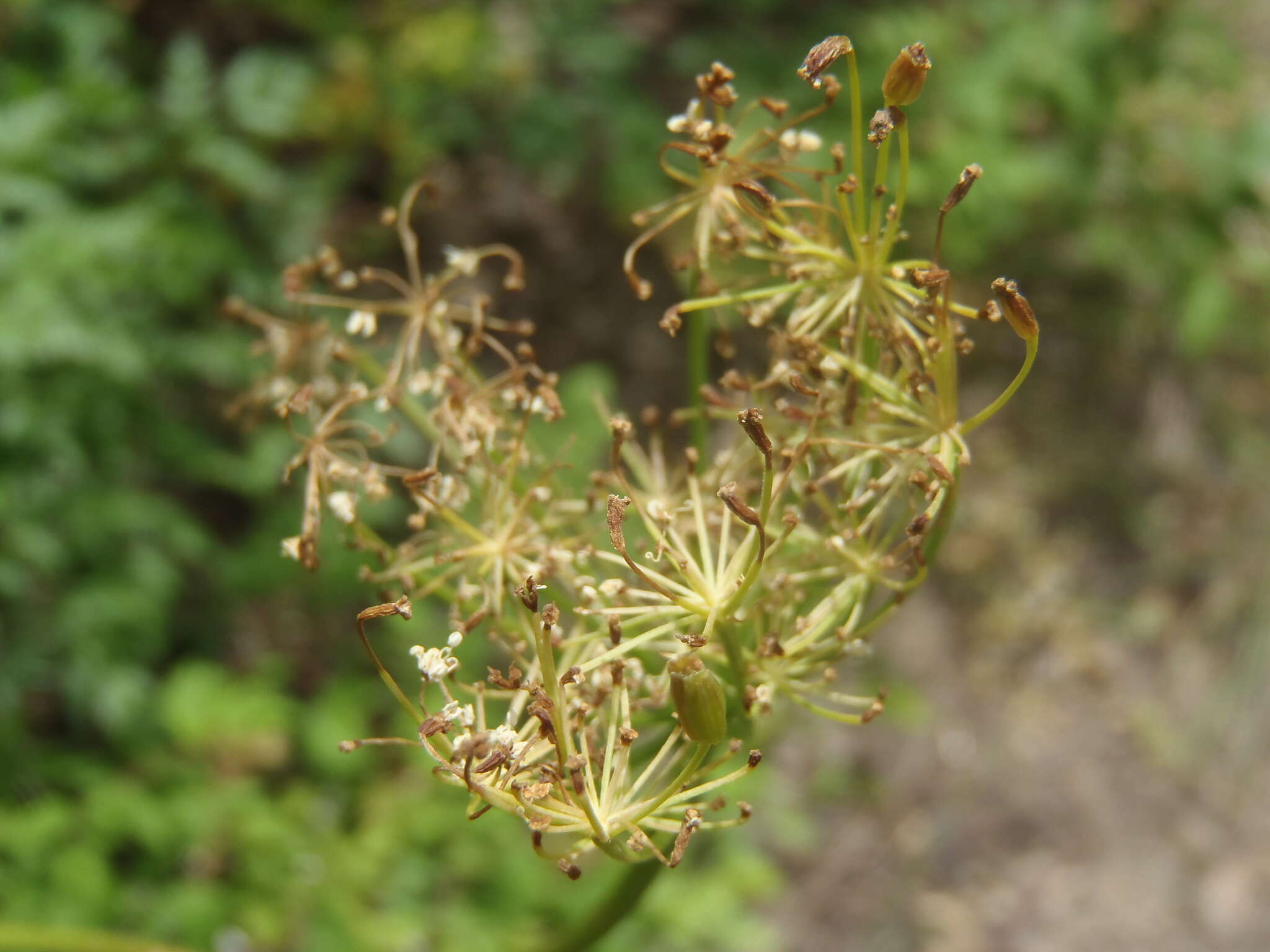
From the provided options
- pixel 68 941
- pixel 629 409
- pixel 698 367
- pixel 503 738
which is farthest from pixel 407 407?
pixel 629 409

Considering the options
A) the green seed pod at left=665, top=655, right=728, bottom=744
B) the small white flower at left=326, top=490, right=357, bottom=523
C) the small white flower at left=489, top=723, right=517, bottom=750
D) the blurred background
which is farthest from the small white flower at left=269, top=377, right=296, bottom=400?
the blurred background

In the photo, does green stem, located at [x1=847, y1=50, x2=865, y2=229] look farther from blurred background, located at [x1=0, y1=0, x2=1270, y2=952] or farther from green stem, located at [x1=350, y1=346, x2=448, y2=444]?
blurred background, located at [x1=0, y1=0, x2=1270, y2=952]

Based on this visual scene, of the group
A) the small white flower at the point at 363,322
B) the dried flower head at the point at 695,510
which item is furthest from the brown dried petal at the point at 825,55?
the small white flower at the point at 363,322

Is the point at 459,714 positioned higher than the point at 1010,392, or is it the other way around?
the point at 1010,392

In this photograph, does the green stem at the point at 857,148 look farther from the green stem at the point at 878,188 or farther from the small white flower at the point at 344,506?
the small white flower at the point at 344,506

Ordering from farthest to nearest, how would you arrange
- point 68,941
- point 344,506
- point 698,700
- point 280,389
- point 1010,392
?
point 68,941, point 280,389, point 344,506, point 1010,392, point 698,700

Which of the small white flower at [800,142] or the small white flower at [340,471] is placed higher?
the small white flower at [800,142]

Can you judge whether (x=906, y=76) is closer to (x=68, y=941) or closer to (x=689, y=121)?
(x=689, y=121)
